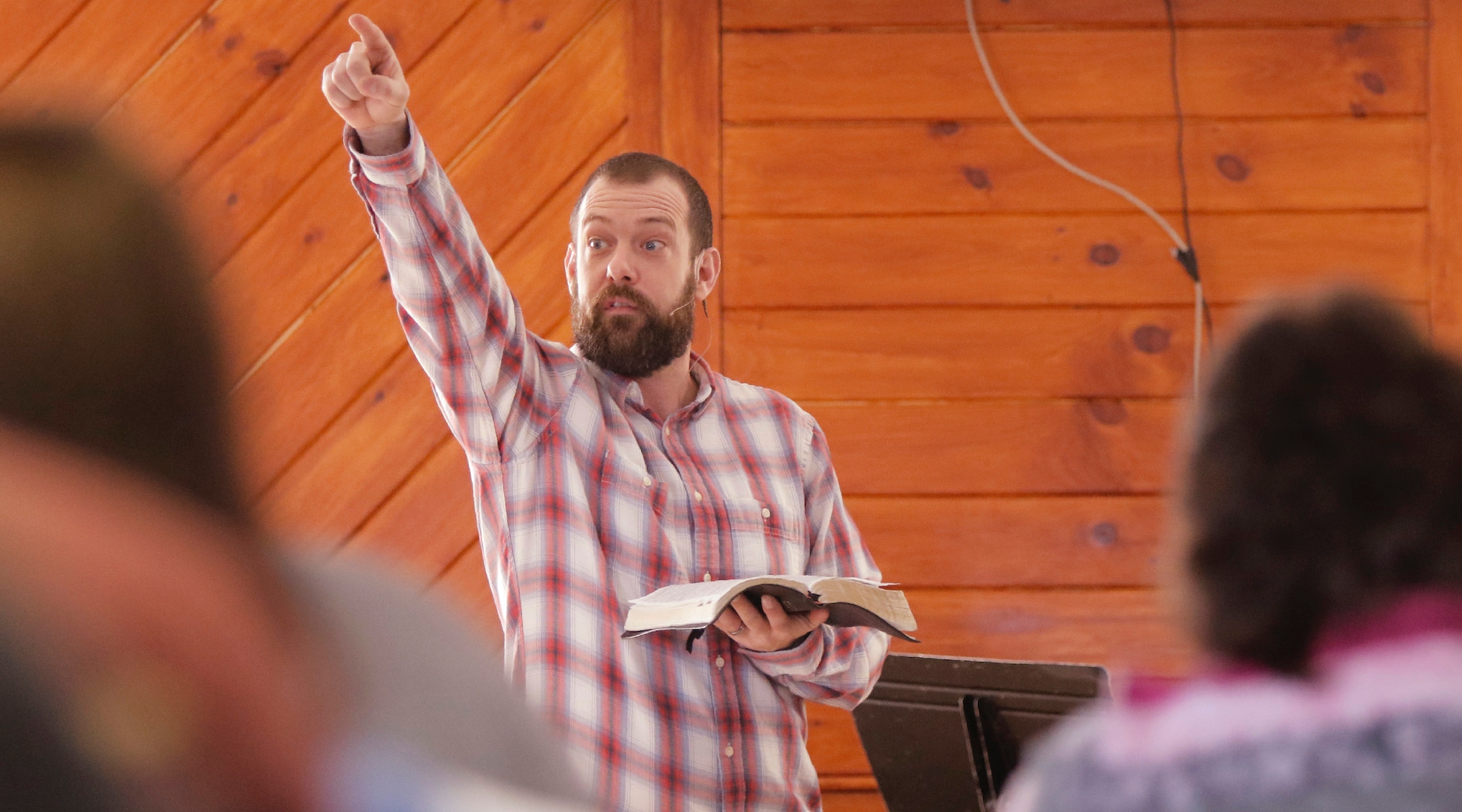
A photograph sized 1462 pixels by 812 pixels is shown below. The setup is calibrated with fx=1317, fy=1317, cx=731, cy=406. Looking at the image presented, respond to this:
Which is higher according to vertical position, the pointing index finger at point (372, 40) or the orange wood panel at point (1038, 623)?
the pointing index finger at point (372, 40)

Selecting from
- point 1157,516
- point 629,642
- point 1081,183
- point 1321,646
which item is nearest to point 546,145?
point 1081,183

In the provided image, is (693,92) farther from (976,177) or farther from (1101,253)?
(1101,253)

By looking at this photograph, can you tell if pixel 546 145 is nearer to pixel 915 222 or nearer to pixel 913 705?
pixel 915 222

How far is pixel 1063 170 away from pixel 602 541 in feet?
4.06

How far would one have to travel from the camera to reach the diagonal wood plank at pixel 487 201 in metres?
2.45

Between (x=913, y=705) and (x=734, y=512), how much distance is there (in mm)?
348

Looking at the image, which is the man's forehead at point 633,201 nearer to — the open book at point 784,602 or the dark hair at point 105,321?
the open book at point 784,602

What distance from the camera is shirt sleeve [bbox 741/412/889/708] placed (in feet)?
5.60

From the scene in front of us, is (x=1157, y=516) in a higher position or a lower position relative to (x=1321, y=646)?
lower

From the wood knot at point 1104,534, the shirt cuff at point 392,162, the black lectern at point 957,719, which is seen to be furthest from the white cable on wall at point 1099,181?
the shirt cuff at point 392,162

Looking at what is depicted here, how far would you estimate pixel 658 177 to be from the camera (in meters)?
2.00

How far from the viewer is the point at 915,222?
8.10 ft

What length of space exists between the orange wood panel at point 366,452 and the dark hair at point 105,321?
2214mm

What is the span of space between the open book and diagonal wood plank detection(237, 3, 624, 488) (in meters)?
1.08
